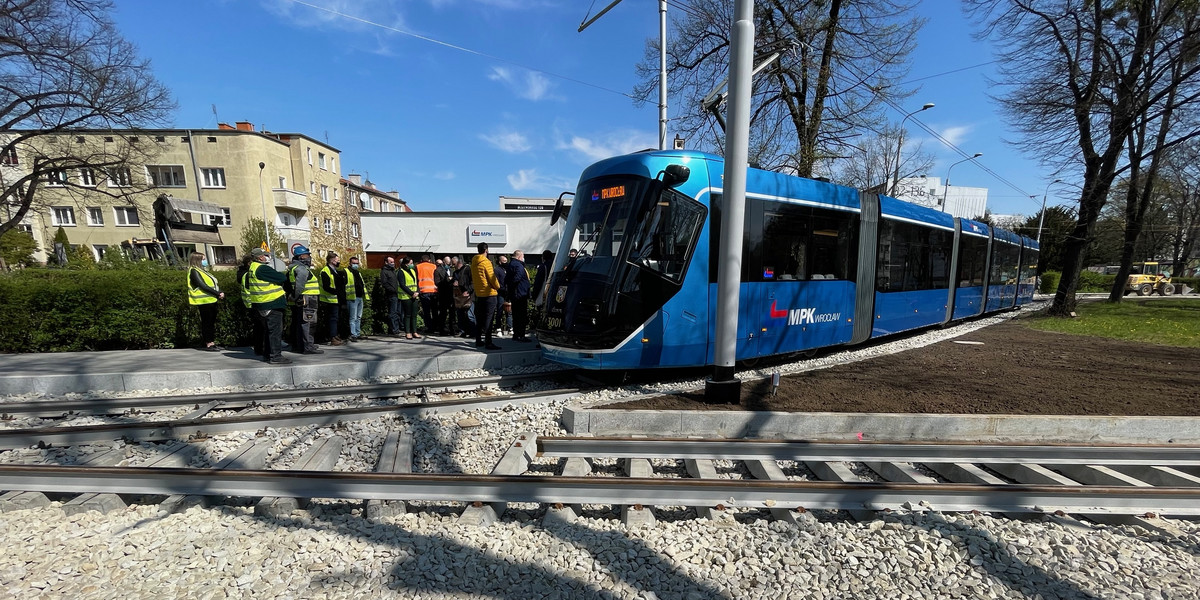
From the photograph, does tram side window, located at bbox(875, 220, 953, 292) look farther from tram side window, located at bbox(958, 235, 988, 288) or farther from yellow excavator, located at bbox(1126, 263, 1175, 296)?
yellow excavator, located at bbox(1126, 263, 1175, 296)

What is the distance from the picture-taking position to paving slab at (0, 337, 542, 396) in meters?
A: 6.12

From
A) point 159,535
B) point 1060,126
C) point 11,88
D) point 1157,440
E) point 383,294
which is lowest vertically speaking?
point 1157,440

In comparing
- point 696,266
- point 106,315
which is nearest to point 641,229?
point 696,266

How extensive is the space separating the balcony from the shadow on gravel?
3903cm

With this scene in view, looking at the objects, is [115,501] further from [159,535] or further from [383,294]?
[383,294]

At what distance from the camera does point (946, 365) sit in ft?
Result: 24.7

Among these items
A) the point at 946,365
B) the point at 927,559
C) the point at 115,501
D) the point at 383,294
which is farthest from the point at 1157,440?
the point at 383,294

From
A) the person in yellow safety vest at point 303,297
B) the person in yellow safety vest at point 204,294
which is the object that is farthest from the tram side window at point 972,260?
the person in yellow safety vest at point 204,294

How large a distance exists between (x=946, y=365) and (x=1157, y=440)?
269 centimetres

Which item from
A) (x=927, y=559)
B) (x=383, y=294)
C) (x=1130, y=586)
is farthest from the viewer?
(x=383, y=294)

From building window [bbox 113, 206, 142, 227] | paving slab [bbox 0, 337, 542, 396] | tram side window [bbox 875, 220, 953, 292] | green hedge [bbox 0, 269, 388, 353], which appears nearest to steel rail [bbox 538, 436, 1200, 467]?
paving slab [bbox 0, 337, 542, 396]

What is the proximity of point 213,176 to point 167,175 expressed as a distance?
4.12 meters

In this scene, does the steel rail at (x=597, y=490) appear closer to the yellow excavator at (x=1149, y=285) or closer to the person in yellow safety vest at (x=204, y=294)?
the person in yellow safety vest at (x=204, y=294)

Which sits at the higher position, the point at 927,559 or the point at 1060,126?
the point at 1060,126
